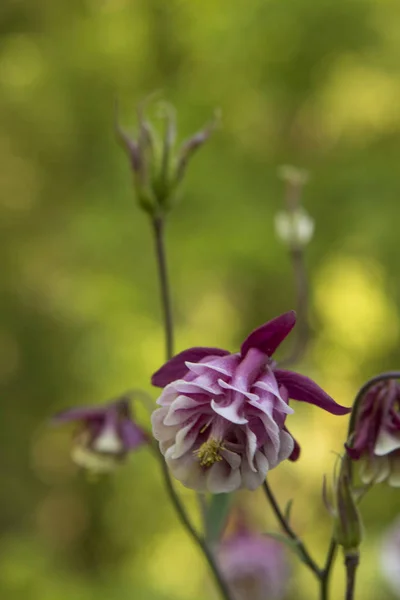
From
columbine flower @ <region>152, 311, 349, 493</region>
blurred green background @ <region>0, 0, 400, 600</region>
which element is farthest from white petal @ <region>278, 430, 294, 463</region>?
blurred green background @ <region>0, 0, 400, 600</region>

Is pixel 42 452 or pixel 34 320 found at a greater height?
pixel 34 320

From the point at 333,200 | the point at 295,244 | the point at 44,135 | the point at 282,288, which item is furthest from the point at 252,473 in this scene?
the point at 44,135

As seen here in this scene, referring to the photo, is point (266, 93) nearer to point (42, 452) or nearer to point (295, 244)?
point (42, 452)

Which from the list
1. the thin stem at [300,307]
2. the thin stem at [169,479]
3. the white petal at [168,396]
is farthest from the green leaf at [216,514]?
the white petal at [168,396]

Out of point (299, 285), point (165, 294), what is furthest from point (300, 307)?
point (165, 294)

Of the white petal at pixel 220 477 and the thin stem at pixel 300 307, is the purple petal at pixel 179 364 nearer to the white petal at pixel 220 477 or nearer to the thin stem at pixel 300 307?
the white petal at pixel 220 477

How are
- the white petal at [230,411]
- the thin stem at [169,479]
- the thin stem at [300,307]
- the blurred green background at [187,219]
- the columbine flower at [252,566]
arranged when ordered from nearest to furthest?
the white petal at [230,411], the thin stem at [169,479], the thin stem at [300,307], the columbine flower at [252,566], the blurred green background at [187,219]

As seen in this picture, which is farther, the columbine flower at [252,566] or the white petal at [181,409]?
the columbine flower at [252,566]
